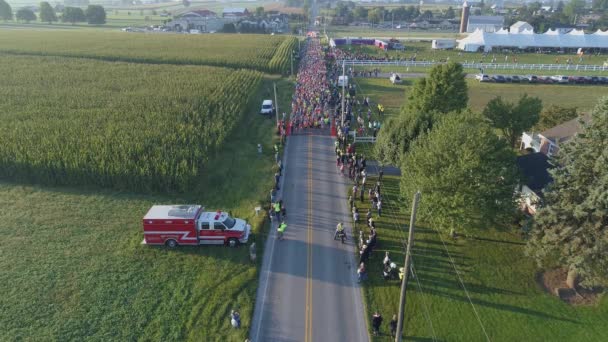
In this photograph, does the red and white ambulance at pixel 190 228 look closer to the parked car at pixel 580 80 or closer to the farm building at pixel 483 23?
the parked car at pixel 580 80

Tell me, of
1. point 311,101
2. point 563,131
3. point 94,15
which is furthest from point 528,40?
point 94,15

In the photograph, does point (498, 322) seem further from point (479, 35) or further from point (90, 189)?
point (479, 35)

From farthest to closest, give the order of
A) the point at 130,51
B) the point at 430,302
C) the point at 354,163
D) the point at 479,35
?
the point at 479,35
the point at 130,51
the point at 354,163
the point at 430,302

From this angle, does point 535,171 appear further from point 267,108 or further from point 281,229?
point 267,108

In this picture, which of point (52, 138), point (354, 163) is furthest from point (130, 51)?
point (354, 163)

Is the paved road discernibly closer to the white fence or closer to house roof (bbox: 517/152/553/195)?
house roof (bbox: 517/152/553/195)

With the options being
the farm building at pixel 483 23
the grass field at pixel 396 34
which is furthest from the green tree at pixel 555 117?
the farm building at pixel 483 23

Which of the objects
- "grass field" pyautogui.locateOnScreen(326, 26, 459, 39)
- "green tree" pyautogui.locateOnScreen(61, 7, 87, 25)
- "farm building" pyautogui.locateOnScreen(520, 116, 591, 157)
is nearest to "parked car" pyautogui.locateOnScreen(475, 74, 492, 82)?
"farm building" pyautogui.locateOnScreen(520, 116, 591, 157)
